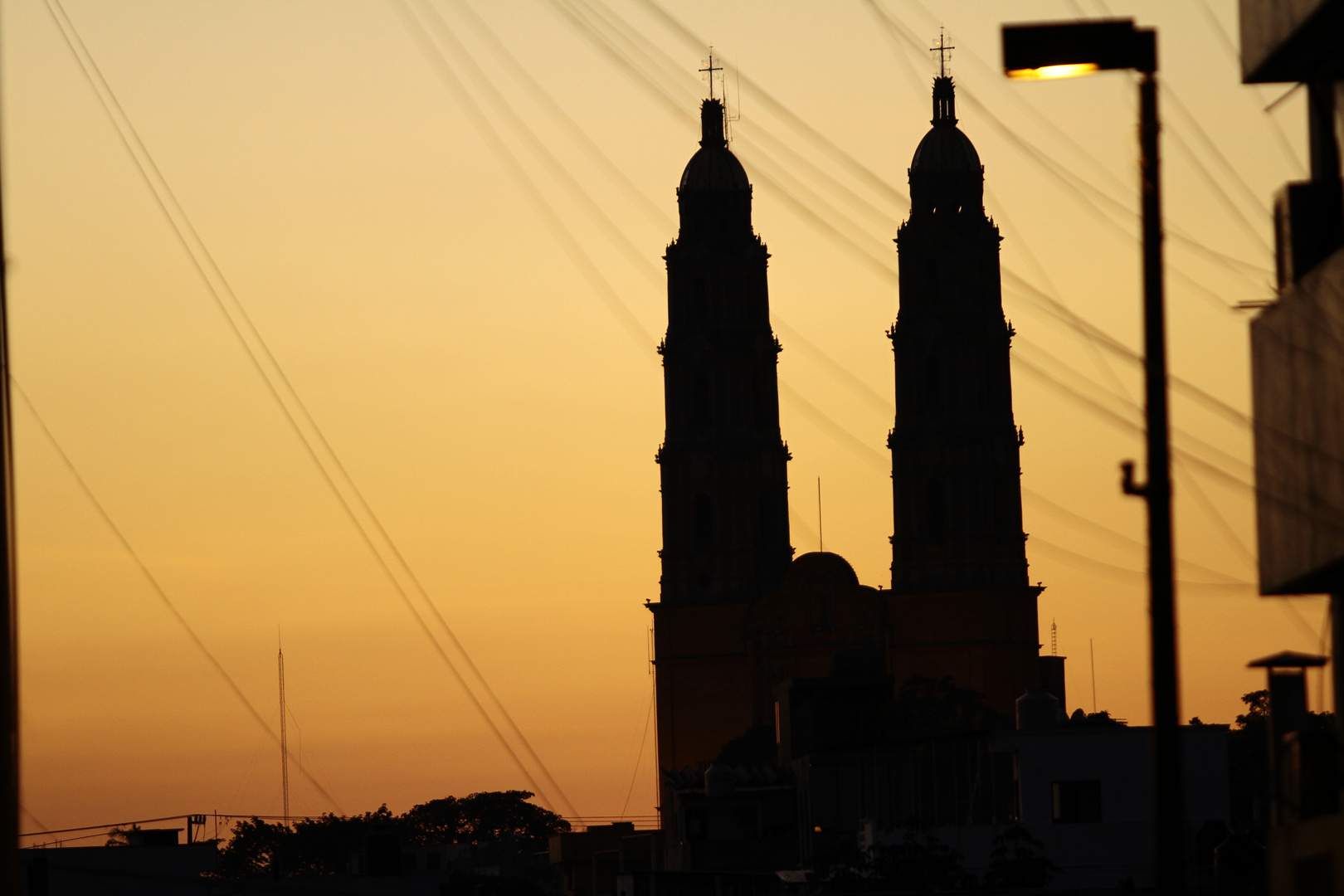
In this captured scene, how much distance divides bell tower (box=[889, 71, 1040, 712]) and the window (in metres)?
66.3

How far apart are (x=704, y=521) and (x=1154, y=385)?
120 m

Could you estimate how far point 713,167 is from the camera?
138375mm

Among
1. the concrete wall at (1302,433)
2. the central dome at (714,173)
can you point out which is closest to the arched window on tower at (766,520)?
the central dome at (714,173)

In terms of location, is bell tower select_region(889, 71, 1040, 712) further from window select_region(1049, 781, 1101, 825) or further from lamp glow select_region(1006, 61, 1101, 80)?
lamp glow select_region(1006, 61, 1101, 80)

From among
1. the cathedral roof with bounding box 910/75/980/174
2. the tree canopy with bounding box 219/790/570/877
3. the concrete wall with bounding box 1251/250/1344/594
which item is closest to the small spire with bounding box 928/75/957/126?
the cathedral roof with bounding box 910/75/980/174

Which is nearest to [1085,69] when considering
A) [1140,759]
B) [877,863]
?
[877,863]

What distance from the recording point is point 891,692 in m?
112

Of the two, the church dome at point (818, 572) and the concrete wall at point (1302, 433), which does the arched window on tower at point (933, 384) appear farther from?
the concrete wall at point (1302, 433)

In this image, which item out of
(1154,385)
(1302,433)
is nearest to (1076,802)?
(1302,433)

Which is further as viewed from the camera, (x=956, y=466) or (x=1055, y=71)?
(x=956, y=466)

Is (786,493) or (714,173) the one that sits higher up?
(714,173)

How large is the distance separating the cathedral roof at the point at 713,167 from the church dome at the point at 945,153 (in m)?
9.53

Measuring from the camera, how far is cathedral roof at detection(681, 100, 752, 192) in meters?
138

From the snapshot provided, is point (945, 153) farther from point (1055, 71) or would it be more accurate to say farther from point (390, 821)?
point (1055, 71)
